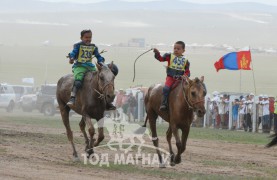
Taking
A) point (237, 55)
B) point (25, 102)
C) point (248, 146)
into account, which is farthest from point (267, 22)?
point (248, 146)

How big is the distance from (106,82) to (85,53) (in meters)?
1.19

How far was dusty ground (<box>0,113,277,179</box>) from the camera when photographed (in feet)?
45.1

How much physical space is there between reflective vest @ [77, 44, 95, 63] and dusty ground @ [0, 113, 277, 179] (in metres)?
2.06

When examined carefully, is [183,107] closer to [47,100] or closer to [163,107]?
[163,107]

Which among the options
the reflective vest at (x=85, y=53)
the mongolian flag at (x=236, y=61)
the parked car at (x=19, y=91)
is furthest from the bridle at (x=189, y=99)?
the parked car at (x=19, y=91)

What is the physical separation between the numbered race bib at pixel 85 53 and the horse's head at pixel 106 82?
2.12 ft

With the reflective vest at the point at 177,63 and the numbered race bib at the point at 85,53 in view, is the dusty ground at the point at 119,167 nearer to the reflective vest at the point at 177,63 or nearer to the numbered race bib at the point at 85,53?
the reflective vest at the point at 177,63

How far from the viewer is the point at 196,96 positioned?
48.6ft

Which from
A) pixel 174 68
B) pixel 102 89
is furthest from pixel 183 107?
pixel 102 89

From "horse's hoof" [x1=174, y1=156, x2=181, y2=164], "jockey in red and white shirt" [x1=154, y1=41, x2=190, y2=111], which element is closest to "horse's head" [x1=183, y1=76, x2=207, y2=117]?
"jockey in red and white shirt" [x1=154, y1=41, x2=190, y2=111]

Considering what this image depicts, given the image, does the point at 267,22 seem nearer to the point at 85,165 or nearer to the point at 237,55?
the point at 237,55

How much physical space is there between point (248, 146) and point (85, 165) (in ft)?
28.5

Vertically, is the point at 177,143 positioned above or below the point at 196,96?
below

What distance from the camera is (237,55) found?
113ft
